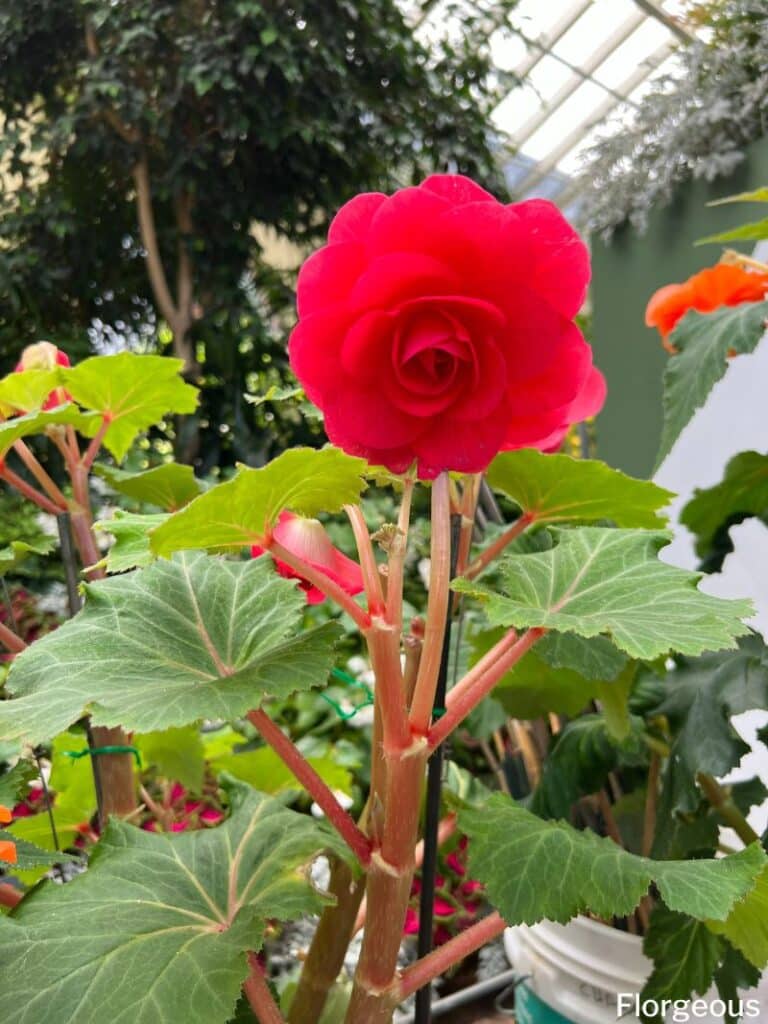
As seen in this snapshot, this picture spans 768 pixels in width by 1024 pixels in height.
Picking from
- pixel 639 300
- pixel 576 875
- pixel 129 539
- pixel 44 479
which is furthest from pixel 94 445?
pixel 639 300

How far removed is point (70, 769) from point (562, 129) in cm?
494

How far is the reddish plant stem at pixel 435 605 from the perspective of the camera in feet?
0.98

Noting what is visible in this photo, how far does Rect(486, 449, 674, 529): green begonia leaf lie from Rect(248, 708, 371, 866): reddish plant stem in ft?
0.58

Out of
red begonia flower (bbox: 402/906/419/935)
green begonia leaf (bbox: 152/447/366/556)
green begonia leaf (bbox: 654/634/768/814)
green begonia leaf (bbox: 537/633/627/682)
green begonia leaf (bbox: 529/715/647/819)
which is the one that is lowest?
red begonia flower (bbox: 402/906/419/935)

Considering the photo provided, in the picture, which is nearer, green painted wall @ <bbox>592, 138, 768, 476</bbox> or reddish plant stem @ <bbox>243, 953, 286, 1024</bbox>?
reddish plant stem @ <bbox>243, 953, 286, 1024</bbox>

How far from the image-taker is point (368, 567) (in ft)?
1.06

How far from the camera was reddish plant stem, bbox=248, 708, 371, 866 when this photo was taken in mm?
316

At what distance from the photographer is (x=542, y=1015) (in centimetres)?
61

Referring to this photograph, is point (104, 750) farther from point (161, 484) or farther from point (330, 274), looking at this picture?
point (330, 274)

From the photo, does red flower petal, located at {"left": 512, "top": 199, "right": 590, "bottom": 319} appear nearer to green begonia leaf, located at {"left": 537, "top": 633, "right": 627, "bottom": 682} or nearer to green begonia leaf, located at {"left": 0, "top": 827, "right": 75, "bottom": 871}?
green begonia leaf, located at {"left": 537, "top": 633, "right": 627, "bottom": 682}

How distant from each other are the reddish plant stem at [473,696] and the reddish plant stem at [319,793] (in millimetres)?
53

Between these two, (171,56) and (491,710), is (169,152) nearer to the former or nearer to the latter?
(171,56)

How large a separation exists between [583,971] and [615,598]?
1.26 ft

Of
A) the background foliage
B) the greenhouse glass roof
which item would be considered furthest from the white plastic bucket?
the greenhouse glass roof
